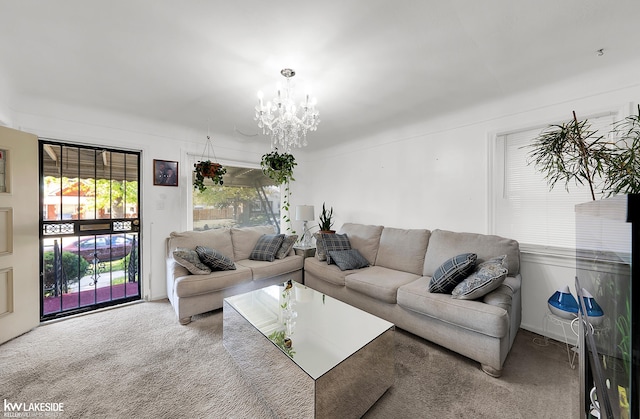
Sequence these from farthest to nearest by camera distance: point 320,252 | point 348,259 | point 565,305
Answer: point 320,252, point 348,259, point 565,305

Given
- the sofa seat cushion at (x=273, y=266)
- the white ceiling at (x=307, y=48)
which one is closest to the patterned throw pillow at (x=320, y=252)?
the sofa seat cushion at (x=273, y=266)

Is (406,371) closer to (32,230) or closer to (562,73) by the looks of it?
(562,73)

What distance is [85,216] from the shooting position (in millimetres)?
2889

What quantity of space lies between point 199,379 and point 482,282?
7.53ft

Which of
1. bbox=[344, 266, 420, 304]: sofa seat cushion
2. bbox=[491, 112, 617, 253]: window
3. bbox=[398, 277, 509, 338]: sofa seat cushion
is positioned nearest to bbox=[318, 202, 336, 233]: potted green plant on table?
bbox=[344, 266, 420, 304]: sofa seat cushion

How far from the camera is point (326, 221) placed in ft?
13.4

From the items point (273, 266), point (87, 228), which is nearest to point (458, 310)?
point (273, 266)

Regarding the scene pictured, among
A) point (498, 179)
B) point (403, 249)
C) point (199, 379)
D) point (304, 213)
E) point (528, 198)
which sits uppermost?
point (498, 179)

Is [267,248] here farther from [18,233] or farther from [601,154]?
[601,154]

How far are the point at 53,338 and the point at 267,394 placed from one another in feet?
7.57

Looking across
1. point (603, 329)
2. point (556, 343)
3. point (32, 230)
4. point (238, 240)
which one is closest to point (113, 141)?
point (32, 230)

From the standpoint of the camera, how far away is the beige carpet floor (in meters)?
1.51

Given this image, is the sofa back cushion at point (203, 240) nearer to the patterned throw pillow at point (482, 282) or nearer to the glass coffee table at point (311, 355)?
the glass coffee table at point (311, 355)

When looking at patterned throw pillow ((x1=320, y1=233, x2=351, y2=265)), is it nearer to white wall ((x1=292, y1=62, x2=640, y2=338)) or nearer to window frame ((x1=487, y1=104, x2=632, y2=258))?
white wall ((x1=292, y1=62, x2=640, y2=338))
